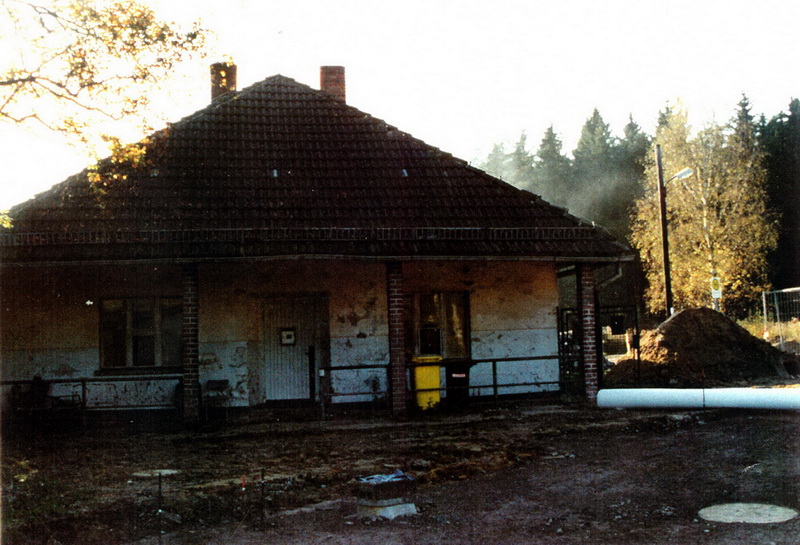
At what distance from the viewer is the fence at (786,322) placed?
977 inches

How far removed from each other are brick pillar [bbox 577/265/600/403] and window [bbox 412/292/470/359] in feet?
7.90

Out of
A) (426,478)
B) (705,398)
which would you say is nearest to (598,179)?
(705,398)

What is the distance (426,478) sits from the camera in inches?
360

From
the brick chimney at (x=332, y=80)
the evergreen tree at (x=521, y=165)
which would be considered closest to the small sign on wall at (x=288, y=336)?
the brick chimney at (x=332, y=80)

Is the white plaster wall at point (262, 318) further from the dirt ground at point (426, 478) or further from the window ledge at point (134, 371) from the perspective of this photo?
the dirt ground at point (426, 478)

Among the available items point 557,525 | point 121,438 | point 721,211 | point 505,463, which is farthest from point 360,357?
point 721,211

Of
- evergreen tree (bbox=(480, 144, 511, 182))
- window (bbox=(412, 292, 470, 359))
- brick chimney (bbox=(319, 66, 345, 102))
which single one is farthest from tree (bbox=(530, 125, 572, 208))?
window (bbox=(412, 292, 470, 359))

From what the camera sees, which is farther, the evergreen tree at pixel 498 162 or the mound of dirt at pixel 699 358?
the evergreen tree at pixel 498 162

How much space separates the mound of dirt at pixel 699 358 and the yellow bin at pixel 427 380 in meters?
6.15

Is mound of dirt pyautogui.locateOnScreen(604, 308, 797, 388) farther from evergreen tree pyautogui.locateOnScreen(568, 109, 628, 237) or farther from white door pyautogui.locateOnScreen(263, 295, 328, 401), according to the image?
evergreen tree pyautogui.locateOnScreen(568, 109, 628, 237)

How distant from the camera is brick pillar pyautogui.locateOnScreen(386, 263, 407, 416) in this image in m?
13.8

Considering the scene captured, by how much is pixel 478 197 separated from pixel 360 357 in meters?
3.91

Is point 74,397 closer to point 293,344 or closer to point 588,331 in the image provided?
point 293,344

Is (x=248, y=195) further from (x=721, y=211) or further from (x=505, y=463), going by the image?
(x=721, y=211)
